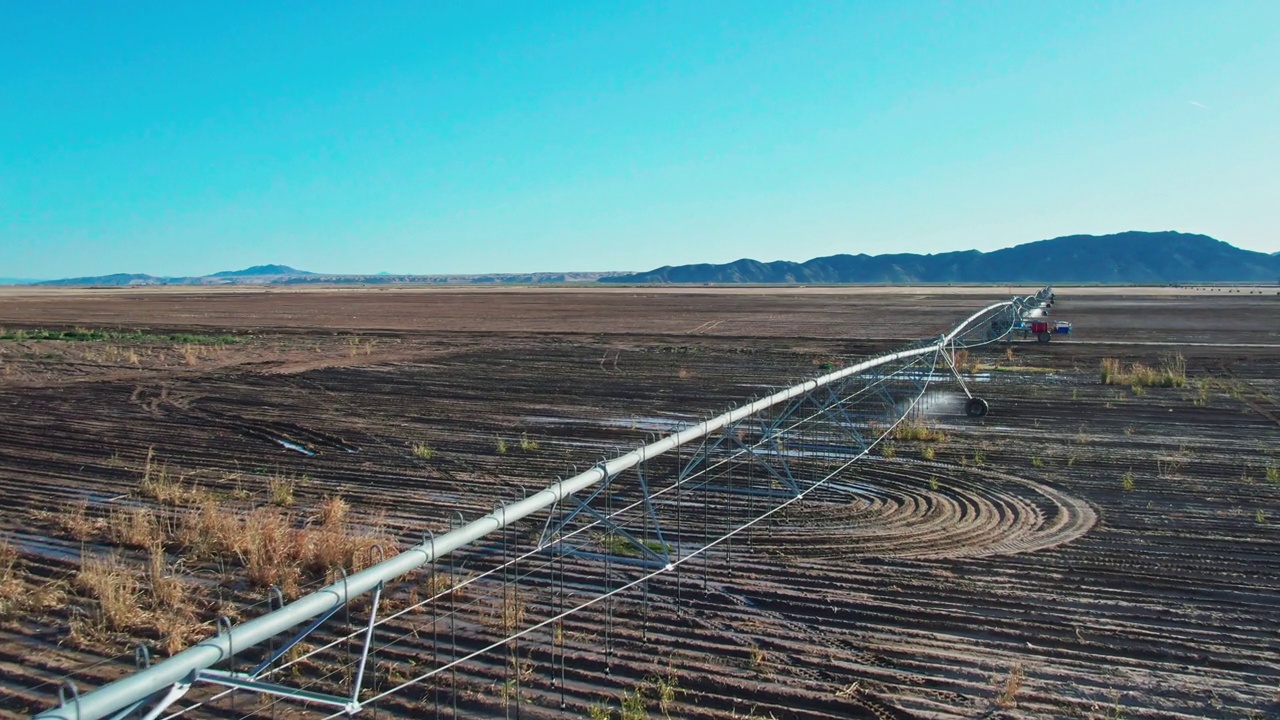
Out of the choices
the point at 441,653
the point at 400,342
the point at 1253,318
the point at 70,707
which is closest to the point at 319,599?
the point at 70,707

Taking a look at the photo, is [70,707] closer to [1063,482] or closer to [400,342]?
[1063,482]

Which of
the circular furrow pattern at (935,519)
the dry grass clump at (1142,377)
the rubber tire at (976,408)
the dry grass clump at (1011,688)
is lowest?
the dry grass clump at (1011,688)

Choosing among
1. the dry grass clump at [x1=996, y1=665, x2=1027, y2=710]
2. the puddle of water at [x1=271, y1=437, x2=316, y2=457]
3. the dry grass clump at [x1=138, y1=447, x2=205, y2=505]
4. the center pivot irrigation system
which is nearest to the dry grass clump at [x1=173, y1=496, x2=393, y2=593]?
the center pivot irrigation system

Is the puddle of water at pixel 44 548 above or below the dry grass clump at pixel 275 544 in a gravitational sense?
below

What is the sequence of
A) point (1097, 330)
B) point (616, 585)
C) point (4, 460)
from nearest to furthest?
point (616, 585) → point (4, 460) → point (1097, 330)

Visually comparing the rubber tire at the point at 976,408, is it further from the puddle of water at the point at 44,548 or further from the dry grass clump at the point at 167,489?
the puddle of water at the point at 44,548

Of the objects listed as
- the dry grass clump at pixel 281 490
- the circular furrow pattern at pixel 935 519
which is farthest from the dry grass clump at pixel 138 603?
the circular furrow pattern at pixel 935 519
